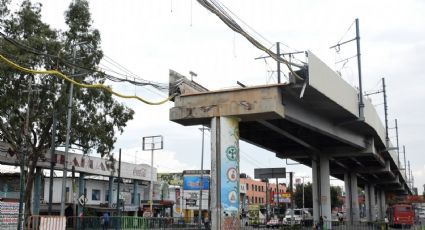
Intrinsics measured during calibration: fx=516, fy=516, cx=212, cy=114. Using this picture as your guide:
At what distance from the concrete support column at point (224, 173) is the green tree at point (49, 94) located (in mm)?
11641

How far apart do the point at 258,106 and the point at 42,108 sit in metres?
16.9

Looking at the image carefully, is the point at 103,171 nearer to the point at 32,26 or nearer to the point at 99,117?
the point at 99,117

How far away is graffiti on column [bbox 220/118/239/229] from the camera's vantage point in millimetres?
23406

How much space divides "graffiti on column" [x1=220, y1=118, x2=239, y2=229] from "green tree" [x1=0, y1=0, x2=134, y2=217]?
11.8 metres

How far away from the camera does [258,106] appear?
23.6m

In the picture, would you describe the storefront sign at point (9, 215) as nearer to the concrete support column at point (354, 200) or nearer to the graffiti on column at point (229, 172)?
the graffiti on column at point (229, 172)

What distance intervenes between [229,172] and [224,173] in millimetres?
283

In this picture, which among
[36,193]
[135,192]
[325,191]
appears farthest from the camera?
[135,192]

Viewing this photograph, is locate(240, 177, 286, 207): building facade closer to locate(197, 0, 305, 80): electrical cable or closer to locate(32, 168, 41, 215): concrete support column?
locate(32, 168, 41, 215): concrete support column

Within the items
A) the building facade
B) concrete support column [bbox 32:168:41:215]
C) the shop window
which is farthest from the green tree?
A: the building facade

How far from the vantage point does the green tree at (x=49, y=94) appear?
32594 millimetres

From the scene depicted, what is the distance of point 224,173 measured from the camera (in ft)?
77.6

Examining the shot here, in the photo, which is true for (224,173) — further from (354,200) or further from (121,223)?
(354,200)

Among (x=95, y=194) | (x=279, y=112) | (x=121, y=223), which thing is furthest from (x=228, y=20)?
(x=95, y=194)
